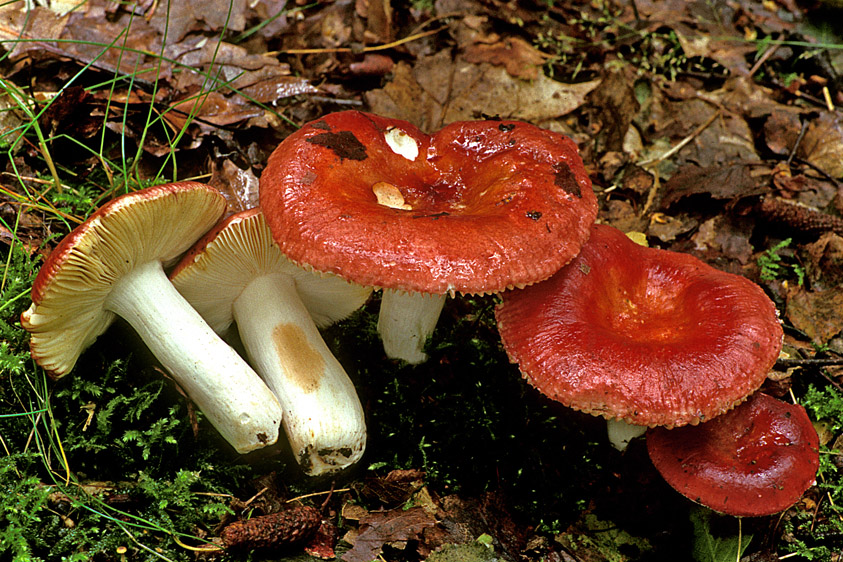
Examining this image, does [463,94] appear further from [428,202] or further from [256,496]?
[256,496]

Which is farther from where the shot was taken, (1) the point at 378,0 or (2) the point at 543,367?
(1) the point at 378,0

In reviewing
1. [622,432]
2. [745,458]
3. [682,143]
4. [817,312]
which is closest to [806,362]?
[817,312]

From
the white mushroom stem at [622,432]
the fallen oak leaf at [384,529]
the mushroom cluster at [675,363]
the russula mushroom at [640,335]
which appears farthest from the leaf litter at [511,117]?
the russula mushroom at [640,335]

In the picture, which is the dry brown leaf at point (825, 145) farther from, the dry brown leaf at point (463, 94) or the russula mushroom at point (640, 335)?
the russula mushroom at point (640, 335)

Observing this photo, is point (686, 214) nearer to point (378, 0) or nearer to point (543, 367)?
point (543, 367)

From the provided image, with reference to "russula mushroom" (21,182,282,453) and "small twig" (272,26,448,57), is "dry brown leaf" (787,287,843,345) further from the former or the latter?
"small twig" (272,26,448,57)

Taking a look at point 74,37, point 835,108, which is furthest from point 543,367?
point 835,108

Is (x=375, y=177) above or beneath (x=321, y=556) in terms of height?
above

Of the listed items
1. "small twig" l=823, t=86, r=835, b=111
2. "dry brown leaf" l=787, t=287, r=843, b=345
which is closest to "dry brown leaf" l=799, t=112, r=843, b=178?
"small twig" l=823, t=86, r=835, b=111
